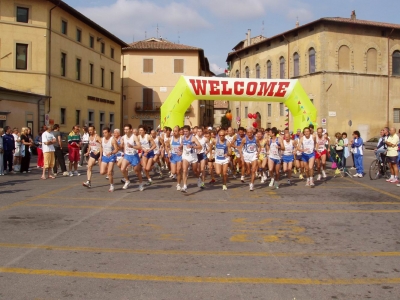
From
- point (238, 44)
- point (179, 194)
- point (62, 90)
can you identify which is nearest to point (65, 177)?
point (179, 194)

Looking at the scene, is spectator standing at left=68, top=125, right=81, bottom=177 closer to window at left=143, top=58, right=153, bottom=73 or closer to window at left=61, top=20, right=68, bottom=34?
window at left=61, top=20, right=68, bottom=34

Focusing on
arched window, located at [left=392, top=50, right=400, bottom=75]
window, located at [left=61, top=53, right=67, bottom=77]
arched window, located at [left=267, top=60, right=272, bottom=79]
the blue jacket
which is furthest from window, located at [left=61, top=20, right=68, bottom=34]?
arched window, located at [left=392, top=50, right=400, bottom=75]

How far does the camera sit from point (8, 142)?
17.4m

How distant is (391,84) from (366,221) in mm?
41606

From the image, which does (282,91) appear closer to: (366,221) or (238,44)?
(366,221)

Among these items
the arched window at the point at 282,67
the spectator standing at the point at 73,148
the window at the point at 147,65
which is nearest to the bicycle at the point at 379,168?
the spectator standing at the point at 73,148

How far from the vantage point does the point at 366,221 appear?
8.55 m

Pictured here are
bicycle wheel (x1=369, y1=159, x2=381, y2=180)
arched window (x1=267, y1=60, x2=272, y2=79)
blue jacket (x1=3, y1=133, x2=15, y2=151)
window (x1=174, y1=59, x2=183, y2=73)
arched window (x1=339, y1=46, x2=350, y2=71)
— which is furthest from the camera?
window (x1=174, y1=59, x2=183, y2=73)

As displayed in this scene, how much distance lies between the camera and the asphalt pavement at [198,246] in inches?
194

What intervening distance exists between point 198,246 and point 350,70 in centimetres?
4158

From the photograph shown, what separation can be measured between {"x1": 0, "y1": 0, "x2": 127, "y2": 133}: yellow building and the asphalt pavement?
20.3 meters

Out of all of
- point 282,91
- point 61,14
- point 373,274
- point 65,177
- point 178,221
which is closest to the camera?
point 373,274

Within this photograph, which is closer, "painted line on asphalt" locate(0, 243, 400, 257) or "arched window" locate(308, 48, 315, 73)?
"painted line on asphalt" locate(0, 243, 400, 257)

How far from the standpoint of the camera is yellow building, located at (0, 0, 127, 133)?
30141 mm
